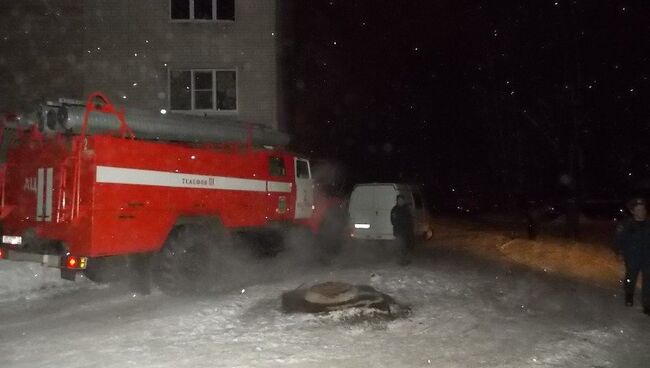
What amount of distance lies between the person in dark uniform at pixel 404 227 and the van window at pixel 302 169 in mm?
2370

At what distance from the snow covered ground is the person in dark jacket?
41 cm

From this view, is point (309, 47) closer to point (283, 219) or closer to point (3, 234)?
point (283, 219)

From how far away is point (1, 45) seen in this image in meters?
20.9

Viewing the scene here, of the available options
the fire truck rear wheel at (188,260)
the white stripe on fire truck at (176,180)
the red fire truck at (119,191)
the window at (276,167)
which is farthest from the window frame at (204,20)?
the fire truck rear wheel at (188,260)

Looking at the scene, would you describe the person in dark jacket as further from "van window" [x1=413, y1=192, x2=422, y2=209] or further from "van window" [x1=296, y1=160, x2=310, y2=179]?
"van window" [x1=413, y1=192, x2=422, y2=209]

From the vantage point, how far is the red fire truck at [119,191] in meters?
9.49

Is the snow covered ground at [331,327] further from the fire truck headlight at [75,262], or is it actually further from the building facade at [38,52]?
the building facade at [38,52]

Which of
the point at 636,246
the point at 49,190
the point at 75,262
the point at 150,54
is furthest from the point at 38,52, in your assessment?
the point at 636,246

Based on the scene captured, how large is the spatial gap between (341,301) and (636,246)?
14.7 ft

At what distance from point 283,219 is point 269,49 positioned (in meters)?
7.68

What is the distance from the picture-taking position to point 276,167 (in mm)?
14484

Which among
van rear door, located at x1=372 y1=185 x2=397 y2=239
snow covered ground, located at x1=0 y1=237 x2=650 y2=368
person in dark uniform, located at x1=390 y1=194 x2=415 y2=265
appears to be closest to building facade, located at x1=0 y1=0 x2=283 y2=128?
van rear door, located at x1=372 y1=185 x2=397 y2=239

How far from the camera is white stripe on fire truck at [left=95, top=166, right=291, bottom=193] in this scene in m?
9.70

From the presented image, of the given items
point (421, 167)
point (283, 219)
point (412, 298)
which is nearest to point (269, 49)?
point (283, 219)
